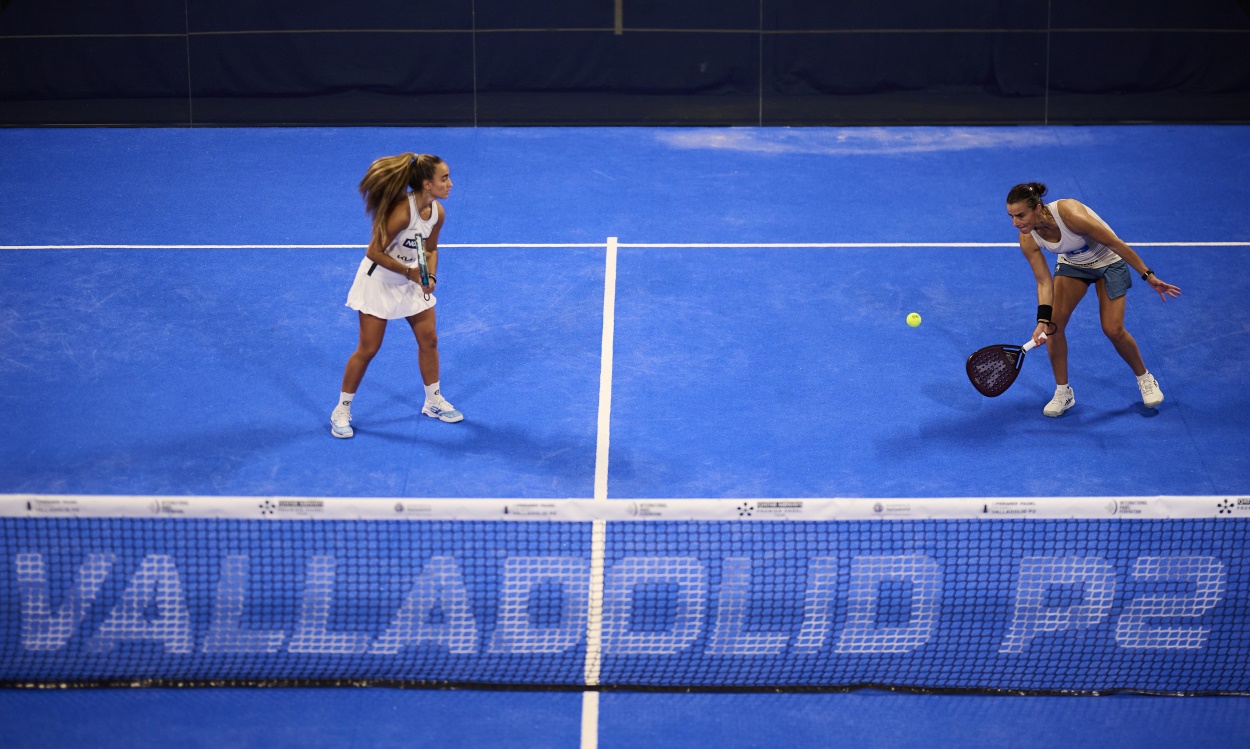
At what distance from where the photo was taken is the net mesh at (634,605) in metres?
5.71

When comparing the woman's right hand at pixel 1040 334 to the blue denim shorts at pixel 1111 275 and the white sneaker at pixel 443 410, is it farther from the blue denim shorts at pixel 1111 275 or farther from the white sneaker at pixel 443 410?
the white sneaker at pixel 443 410

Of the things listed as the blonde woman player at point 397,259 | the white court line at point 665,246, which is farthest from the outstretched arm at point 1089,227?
the blonde woman player at point 397,259

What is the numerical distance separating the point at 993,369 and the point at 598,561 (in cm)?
305

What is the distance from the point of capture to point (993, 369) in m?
7.84

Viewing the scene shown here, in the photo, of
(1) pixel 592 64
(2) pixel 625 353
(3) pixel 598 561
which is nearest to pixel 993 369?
Result: (2) pixel 625 353

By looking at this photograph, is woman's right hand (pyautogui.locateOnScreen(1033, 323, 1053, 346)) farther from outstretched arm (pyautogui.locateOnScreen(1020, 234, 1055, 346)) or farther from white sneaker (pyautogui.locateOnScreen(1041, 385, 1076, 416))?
white sneaker (pyautogui.locateOnScreen(1041, 385, 1076, 416))

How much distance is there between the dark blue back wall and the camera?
570 inches

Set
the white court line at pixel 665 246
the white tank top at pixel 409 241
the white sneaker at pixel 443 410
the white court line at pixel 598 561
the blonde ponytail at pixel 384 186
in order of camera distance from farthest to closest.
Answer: the white court line at pixel 665 246, the white sneaker at pixel 443 410, the white tank top at pixel 409 241, the blonde ponytail at pixel 384 186, the white court line at pixel 598 561

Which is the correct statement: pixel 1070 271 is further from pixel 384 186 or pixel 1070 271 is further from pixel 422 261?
pixel 384 186

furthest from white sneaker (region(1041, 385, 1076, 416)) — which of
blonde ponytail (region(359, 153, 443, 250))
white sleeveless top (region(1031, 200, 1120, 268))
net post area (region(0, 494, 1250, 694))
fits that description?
blonde ponytail (region(359, 153, 443, 250))

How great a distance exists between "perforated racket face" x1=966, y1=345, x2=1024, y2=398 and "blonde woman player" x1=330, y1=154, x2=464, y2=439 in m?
3.43

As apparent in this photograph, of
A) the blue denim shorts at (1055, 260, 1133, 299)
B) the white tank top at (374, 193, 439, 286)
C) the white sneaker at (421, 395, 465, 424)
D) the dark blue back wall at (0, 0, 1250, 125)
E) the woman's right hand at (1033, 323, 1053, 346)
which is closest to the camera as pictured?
the white tank top at (374, 193, 439, 286)

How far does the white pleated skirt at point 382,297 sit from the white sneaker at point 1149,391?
4753 millimetres

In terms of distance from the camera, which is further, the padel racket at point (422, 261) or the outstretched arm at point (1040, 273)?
the outstretched arm at point (1040, 273)
